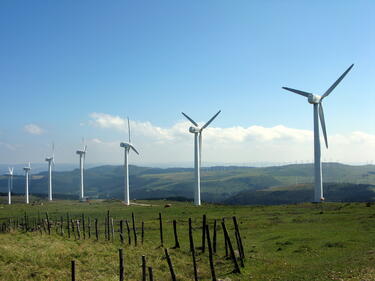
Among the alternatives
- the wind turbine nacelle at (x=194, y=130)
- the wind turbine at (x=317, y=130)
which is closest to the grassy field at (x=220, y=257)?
the wind turbine at (x=317, y=130)

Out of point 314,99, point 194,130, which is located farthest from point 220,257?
point 194,130

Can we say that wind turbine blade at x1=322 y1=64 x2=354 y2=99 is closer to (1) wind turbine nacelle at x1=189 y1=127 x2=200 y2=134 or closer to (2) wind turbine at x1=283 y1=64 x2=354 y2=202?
(2) wind turbine at x1=283 y1=64 x2=354 y2=202

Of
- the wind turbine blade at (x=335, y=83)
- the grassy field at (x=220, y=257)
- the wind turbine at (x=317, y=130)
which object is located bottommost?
the grassy field at (x=220, y=257)

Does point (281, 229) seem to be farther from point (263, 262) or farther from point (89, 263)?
point (89, 263)

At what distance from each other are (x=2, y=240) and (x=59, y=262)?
339 inches

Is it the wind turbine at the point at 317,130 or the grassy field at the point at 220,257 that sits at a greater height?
the wind turbine at the point at 317,130

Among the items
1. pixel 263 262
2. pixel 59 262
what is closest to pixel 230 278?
pixel 263 262

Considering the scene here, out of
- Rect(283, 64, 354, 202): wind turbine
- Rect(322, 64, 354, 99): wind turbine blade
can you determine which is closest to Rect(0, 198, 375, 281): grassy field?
Rect(283, 64, 354, 202): wind turbine

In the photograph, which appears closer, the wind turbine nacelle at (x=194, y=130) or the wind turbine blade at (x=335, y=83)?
the wind turbine blade at (x=335, y=83)

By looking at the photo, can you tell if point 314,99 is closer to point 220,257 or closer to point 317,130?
point 317,130

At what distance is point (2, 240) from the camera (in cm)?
3241

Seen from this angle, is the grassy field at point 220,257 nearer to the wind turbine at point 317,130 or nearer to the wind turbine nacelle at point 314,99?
the wind turbine at point 317,130

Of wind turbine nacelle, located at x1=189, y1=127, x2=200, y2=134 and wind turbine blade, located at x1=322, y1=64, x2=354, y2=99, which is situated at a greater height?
wind turbine blade, located at x1=322, y1=64, x2=354, y2=99

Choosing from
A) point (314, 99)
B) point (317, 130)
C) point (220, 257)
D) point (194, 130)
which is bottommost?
point (220, 257)
